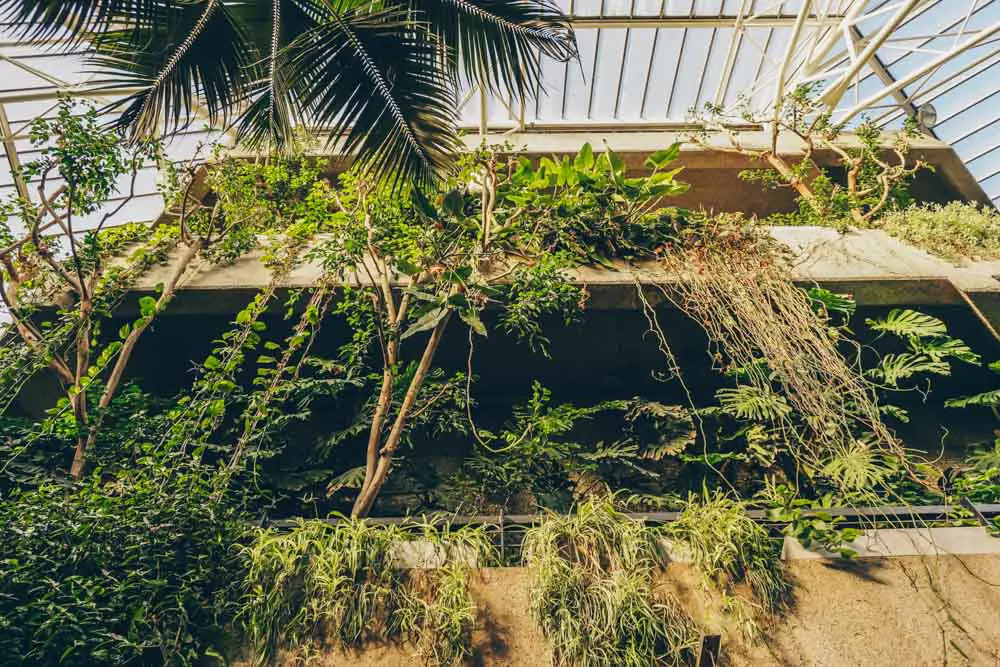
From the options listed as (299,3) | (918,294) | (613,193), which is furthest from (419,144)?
(918,294)

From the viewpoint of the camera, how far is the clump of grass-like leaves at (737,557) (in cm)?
311

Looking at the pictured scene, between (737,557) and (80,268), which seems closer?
(737,557)

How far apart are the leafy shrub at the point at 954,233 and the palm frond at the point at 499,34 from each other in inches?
151

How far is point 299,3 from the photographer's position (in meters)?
3.57

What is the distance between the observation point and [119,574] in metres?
2.82

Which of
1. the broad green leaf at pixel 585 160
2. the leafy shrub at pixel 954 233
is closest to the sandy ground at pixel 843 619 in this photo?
the leafy shrub at pixel 954 233

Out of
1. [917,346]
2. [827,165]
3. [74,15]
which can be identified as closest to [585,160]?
[917,346]

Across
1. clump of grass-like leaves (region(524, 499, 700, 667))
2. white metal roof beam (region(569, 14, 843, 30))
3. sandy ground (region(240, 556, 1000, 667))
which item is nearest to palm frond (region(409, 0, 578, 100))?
clump of grass-like leaves (region(524, 499, 700, 667))

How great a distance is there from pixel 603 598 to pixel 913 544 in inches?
72.4

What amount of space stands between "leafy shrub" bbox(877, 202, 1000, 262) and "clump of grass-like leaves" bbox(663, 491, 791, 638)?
352 centimetres

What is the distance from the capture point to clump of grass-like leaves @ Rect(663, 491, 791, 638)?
3111 mm

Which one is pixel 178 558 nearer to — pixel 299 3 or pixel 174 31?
pixel 174 31

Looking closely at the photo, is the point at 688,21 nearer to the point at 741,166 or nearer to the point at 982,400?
the point at 741,166

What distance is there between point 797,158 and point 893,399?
425 centimetres
